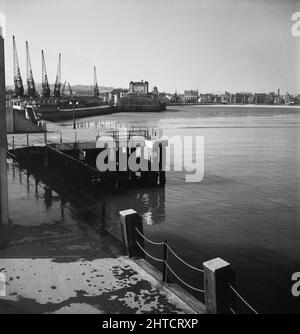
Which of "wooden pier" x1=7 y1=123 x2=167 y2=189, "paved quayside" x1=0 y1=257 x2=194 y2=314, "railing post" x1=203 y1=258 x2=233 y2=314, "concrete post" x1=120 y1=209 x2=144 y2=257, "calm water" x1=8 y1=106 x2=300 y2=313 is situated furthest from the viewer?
"wooden pier" x1=7 y1=123 x2=167 y2=189

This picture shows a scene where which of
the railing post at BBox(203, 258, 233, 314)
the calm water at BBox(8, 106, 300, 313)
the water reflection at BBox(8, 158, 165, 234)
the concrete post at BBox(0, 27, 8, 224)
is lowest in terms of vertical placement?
the calm water at BBox(8, 106, 300, 313)

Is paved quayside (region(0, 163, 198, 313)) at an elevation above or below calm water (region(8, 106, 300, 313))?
above

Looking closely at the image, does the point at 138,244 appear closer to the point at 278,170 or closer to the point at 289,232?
the point at 289,232

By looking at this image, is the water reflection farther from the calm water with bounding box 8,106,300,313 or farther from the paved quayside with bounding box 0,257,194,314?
the paved quayside with bounding box 0,257,194,314

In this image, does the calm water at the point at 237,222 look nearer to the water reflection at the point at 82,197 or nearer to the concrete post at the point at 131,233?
the water reflection at the point at 82,197

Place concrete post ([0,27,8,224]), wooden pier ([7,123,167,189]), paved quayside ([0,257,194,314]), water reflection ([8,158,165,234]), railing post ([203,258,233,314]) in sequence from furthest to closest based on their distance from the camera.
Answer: wooden pier ([7,123,167,189]) → water reflection ([8,158,165,234]) → concrete post ([0,27,8,224]) → paved quayside ([0,257,194,314]) → railing post ([203,258,233,314])

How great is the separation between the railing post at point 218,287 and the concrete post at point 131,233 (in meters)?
2.93

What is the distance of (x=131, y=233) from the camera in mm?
9516

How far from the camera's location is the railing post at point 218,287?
21.8ft

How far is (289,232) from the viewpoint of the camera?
20.4 m

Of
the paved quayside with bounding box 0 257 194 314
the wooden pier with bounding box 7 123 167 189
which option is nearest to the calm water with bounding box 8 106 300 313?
the wooden pier with bounding box 7 123 167 189

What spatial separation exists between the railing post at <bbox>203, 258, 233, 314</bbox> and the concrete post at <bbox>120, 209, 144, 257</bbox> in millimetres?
2932

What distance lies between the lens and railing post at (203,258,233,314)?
Answer: 6.65 metres
